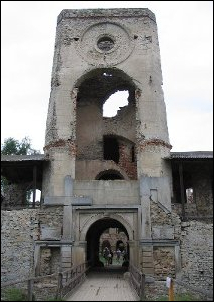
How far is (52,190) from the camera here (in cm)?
1555

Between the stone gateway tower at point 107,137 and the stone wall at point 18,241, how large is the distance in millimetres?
1138

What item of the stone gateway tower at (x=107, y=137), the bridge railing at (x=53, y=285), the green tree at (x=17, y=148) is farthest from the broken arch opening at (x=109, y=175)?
the green tree at (x=17, y=148)

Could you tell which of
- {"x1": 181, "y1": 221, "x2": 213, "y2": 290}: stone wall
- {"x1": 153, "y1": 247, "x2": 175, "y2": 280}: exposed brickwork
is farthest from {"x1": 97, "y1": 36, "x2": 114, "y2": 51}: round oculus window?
{"x1": 153, "y1": 247, "x2": 175, "y2": 280}: exposed brickwork

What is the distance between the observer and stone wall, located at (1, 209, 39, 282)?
46.8 ft

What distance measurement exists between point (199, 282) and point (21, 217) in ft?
24.7

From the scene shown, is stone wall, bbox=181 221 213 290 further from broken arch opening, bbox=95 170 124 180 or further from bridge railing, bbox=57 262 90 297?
broken arch opening, bbox=95 170 124 180

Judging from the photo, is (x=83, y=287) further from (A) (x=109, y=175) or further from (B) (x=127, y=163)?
(B) (x=127, y=163)

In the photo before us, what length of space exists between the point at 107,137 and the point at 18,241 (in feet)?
27.7

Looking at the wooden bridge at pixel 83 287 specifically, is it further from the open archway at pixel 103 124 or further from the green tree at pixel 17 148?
the green tree at pixel 17 148

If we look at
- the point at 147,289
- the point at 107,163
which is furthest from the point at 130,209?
the point at 107,163

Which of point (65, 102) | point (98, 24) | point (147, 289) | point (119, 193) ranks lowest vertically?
point (147, 289)

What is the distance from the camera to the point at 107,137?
68.2 feet

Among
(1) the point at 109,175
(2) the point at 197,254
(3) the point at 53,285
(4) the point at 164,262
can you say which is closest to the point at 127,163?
(1) the point at 109,175

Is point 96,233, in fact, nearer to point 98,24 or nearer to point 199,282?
point 199,282
